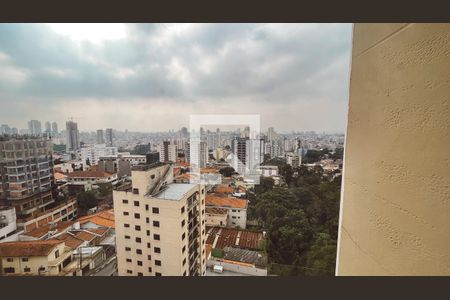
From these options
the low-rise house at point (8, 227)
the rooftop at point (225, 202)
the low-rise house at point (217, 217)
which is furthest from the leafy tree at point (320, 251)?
the low-rise house at point (8, 227)

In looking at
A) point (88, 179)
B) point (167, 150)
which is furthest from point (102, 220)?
point (88, 179)

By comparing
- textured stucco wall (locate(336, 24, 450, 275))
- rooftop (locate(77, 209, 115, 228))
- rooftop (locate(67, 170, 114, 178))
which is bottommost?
rooftop (locate(77, 209, 115, 228))

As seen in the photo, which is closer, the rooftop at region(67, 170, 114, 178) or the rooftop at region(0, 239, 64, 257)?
the rooftop at region(0, 239, 64, 257)

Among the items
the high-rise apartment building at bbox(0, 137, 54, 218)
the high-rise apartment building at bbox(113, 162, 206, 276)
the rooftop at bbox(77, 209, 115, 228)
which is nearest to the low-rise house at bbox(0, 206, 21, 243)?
the high-rise apartment building at bbox(0, 137, 54, 218)

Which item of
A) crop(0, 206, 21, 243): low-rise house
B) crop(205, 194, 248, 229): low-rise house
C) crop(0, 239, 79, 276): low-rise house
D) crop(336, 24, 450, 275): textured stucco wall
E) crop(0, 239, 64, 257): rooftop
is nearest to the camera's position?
crop(336, 24, 450, 275): textured stucco wall

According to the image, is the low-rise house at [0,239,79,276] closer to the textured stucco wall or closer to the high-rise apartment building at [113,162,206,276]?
the high-rise apartment building at [113,162,206,276]

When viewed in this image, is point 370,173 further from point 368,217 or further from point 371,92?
point 371,92
